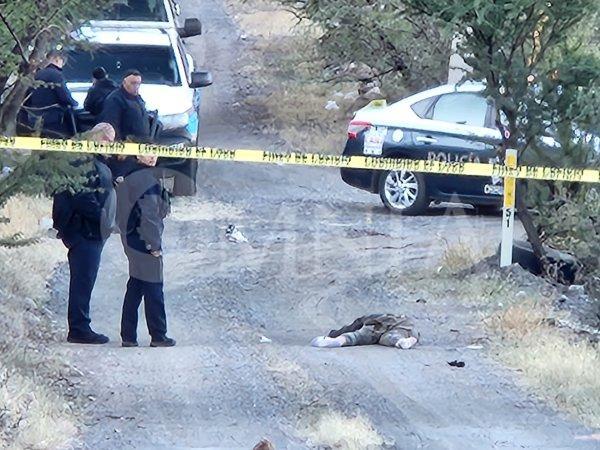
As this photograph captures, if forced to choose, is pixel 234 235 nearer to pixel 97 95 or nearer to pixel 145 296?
pixel 97 95

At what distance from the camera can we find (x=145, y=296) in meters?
8.90

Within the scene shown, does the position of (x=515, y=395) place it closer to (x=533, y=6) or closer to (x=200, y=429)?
(x=200, y=429)

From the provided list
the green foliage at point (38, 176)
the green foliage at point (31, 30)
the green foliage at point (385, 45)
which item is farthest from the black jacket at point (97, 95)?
the green foliage at point (385, 45)

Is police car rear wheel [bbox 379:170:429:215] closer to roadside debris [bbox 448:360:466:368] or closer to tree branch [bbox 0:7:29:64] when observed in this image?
roadside debris [bbox 448:360:466:368]

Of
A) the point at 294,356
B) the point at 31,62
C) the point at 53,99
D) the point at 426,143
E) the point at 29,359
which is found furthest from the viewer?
the point at 426,143

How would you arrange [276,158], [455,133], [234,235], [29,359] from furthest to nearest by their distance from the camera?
[455,133]
[234,235]
[276,158]
[29,359]

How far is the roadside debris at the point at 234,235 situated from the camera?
523 inches

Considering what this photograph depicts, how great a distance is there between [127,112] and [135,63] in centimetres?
488

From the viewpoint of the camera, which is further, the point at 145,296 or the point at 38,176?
the point at 145,296

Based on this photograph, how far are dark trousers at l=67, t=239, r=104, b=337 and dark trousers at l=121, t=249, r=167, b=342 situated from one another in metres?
0.32

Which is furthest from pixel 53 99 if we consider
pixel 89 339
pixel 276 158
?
pixel 89 339

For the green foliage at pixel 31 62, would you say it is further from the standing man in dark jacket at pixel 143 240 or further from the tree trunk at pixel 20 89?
the standing man in dark jacket at pixel 143 240

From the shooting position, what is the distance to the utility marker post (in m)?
10.8

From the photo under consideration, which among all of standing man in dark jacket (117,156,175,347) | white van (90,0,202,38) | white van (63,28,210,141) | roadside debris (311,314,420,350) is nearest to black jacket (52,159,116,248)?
standing man in dark jacket (117,156,175,347)
